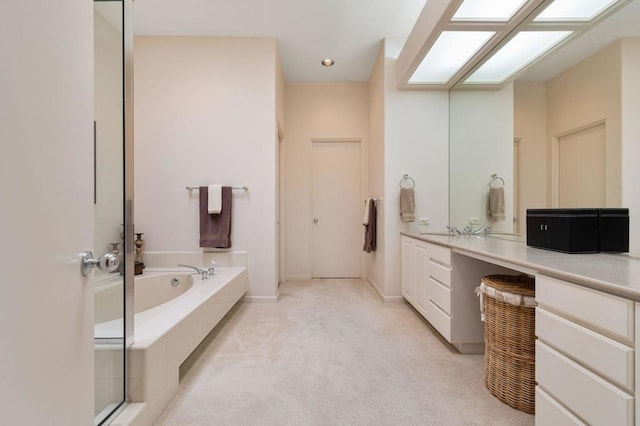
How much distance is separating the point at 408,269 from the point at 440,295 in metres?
0.73

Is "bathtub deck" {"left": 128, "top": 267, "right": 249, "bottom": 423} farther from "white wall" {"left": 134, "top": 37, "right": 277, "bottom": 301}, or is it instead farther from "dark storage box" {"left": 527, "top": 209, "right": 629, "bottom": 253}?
"dark storage box" {"left": 527, "top": 209, "right": 629, "bottom": 253}

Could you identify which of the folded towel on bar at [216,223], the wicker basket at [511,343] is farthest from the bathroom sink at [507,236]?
the folded towel on bar at [216,223]

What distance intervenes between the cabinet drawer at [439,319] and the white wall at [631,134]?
1.08 meters

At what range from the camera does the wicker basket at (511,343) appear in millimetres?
1462

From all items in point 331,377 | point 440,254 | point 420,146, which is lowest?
point 331,377

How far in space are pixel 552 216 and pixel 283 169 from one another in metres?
3.22

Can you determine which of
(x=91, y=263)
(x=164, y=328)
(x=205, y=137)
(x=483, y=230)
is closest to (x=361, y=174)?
(x=483, y=230)

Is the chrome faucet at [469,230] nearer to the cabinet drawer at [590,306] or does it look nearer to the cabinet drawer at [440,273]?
the cabinet drawer at [440,273]

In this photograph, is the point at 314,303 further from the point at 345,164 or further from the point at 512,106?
the point at 512,106

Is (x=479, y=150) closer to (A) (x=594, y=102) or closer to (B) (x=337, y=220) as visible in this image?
(A) (x=594, y=102)

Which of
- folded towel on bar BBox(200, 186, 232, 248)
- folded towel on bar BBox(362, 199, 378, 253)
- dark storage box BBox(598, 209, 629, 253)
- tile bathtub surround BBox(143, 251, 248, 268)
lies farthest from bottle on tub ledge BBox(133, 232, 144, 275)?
dark storage box BBox(598, 209, 629, 253)

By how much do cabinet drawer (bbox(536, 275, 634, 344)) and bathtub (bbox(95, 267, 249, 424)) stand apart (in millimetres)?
1684

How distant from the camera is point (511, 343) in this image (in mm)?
1509

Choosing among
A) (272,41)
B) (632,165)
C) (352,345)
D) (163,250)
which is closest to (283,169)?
(272,41)
